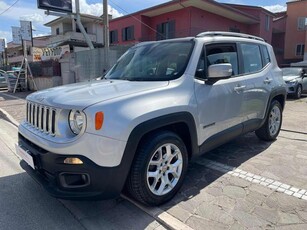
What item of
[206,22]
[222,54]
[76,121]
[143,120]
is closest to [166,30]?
[206,22]

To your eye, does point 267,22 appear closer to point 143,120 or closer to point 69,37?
point 69,37

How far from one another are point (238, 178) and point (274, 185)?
1.46 ft

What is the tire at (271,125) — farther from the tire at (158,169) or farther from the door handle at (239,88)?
the tire at (158,169)

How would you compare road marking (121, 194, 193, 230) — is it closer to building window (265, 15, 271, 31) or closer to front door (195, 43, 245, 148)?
front door (195, 43, 245, 148)

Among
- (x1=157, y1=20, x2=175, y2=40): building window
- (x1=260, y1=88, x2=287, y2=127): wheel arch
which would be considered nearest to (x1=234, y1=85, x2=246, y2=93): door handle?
(x1=260, y1=88, x2=287, y2=127): wheel arch

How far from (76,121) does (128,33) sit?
26.7 meters

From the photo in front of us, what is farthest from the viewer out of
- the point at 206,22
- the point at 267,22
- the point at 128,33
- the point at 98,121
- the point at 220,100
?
the point at 267,22

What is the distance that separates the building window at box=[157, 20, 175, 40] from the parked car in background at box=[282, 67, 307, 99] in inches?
461

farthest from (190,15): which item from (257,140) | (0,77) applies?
(257,140)

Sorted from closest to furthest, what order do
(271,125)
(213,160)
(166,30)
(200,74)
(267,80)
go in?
1. (200,74)
2. (213,160)
3. (267,80)
4. (271,125)
5. (166,30)

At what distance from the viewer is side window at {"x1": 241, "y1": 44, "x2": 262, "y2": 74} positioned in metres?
4.32

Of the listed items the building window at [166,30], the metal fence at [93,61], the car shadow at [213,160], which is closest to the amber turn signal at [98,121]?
the car shadow at [213,160]

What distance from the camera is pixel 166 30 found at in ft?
79.5

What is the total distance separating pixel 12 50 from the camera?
6397cm
